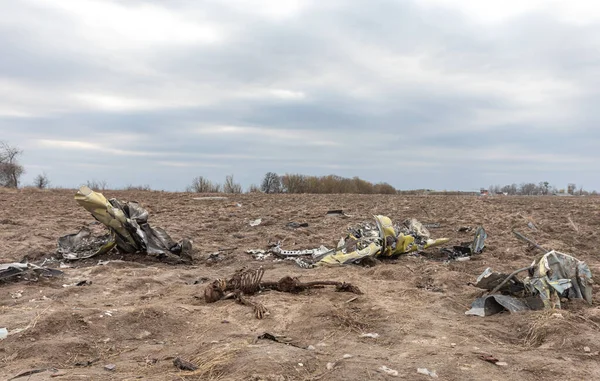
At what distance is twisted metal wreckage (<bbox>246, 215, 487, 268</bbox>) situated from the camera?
7.61 meters

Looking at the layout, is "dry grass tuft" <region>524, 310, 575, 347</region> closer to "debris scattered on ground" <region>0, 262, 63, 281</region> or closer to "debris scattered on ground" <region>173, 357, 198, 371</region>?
"debris scattered on ground" <region>173, 357, 198, 371</region>

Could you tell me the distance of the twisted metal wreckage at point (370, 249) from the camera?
7.61 meters

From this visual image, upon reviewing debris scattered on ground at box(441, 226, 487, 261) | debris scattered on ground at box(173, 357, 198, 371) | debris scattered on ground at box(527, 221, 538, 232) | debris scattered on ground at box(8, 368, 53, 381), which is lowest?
debris scattered on ground at box(8, 368, 53, 381)

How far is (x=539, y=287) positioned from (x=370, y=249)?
316 cm

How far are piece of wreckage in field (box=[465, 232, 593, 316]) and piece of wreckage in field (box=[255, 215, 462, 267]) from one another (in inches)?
105

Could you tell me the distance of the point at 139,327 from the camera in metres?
4.27

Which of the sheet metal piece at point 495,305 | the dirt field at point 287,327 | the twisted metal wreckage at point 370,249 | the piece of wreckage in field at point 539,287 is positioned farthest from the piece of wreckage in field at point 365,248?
the sheet metal piece at point 495,305

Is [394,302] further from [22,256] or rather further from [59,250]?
[22,256]

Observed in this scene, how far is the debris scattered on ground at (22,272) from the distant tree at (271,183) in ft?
102

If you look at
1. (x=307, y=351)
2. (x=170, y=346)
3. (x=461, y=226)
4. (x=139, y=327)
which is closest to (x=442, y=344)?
(x=307, y=351)

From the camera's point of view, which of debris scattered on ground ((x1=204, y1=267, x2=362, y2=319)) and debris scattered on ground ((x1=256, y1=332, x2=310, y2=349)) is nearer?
debris scattered on ground ((x1=256, y1=332, x2=310, y2=349))

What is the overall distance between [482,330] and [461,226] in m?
7.55

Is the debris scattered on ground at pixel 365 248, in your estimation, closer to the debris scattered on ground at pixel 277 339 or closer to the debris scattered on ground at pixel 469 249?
the debris scattered on ground at pixel 469 249

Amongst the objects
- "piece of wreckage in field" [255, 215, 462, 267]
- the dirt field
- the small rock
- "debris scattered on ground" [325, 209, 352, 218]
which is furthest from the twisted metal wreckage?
the small rock
